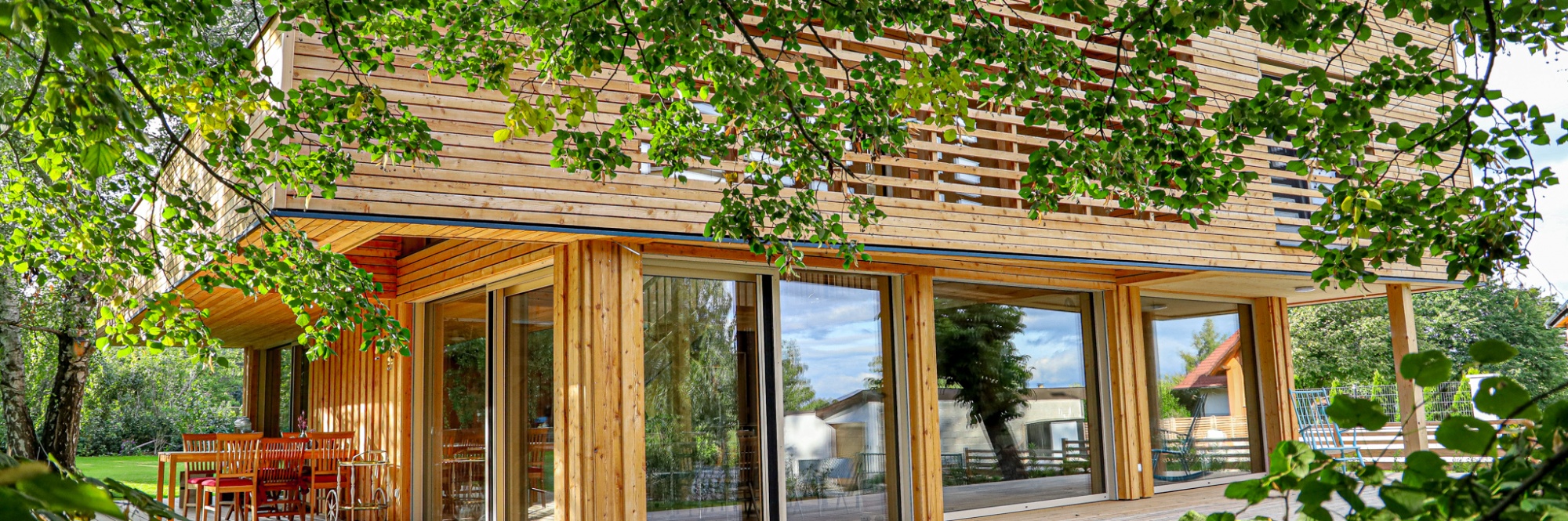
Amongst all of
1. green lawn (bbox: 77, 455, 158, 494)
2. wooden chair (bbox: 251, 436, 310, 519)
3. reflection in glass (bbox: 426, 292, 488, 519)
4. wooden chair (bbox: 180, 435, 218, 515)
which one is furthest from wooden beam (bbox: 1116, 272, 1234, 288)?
green lawn (bbox: 77, 455, 158, 494)

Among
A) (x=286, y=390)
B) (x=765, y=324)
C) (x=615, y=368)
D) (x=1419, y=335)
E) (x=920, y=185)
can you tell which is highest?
(x=920, y=185)

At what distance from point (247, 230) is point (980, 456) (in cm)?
589

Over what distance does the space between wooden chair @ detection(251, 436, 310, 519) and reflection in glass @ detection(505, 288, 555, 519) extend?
2.29 meters

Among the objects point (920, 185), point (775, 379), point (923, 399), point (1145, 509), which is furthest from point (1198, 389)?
point (775, 379)

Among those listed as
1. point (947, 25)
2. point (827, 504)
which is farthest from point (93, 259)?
point (827, 504)

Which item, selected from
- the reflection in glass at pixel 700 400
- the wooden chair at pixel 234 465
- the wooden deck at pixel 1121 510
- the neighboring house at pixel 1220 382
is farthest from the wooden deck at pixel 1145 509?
the wooden chair at pixel 234 465

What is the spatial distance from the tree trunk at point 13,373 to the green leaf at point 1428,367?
1393cm

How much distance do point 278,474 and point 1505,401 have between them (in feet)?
32.5

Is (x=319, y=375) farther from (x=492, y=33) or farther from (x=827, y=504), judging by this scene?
(x=492, y=33)

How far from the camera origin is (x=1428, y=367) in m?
0.81

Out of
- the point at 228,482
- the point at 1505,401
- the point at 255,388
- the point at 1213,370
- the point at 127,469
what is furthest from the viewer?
the point at 127,469

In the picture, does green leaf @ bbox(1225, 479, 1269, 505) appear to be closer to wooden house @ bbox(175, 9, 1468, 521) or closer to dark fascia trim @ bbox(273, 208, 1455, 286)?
dark fascia trim @ bbox(273, 208, 1455, 286)

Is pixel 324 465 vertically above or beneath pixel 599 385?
beneath

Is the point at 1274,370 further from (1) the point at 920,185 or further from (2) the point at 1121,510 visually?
(1) the point at 920,185
